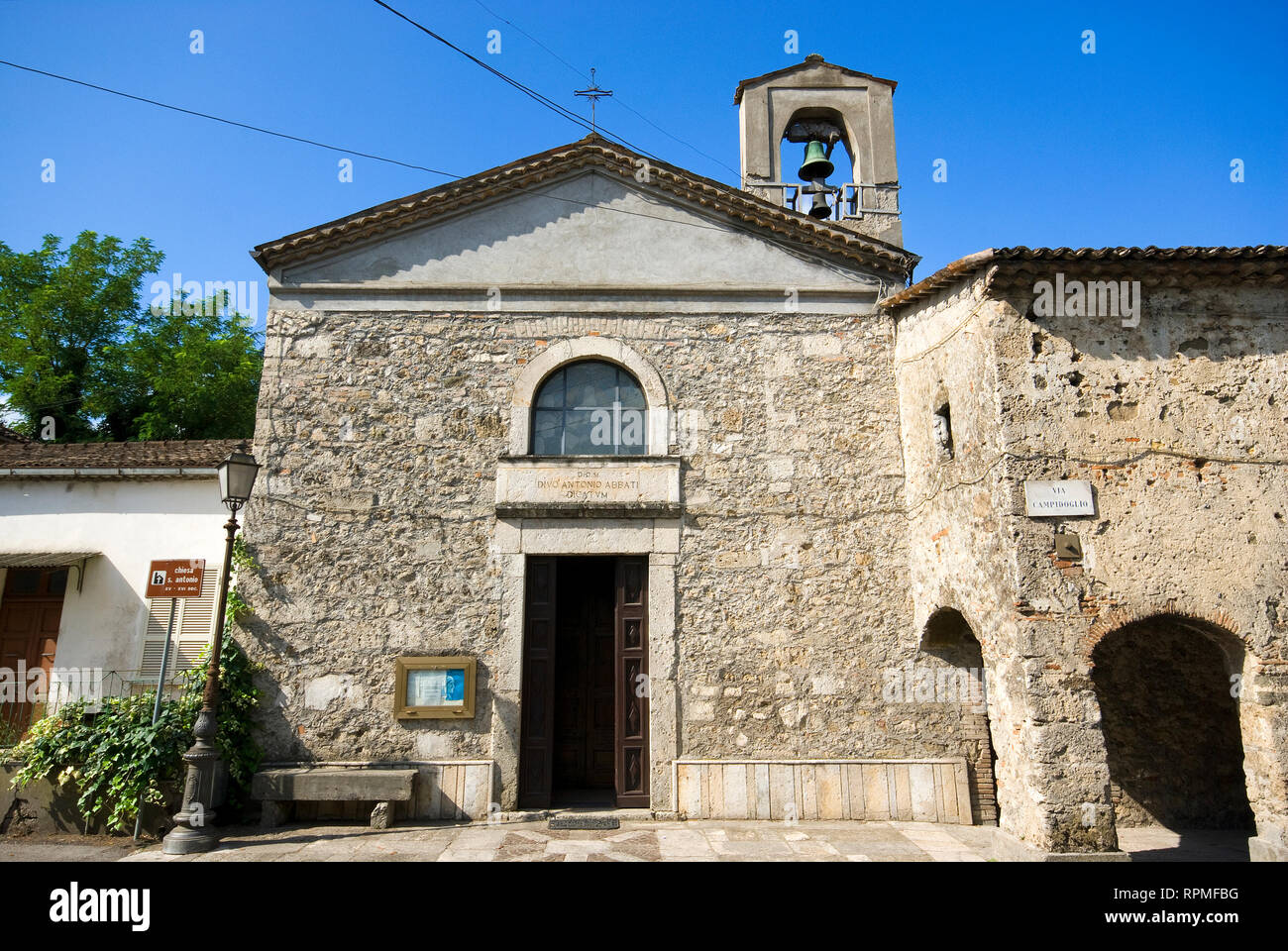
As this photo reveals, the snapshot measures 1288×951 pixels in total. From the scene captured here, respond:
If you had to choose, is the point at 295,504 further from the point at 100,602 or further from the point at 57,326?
the point at 57,326

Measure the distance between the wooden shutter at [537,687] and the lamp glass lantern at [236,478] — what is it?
296cm

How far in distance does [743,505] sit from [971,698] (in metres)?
3.18

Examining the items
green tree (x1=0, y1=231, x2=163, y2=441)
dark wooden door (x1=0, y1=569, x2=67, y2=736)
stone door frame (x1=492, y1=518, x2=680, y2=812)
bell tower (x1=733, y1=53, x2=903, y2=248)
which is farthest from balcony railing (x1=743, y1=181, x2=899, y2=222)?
green tree (x1=0, y1=231, x2=163, y2=441)

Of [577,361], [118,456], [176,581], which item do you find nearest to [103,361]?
[118,456]

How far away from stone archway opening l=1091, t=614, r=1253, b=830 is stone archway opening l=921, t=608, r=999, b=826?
58.3 inches

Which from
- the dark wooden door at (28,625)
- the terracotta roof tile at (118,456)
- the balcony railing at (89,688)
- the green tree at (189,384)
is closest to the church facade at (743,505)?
the terracotta roof tile at (118,456)

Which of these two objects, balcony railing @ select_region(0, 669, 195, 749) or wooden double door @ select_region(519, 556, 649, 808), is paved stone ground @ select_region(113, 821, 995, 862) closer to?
wooden double door @ select_region(519, 556, 649, 808)

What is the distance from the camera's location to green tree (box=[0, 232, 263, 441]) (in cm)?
1695

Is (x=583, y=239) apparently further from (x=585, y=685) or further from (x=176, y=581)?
(x=176, y=581)

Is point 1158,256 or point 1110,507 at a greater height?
point 1158,256

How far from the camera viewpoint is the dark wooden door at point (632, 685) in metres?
8.37

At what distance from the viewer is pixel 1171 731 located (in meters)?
8.59
